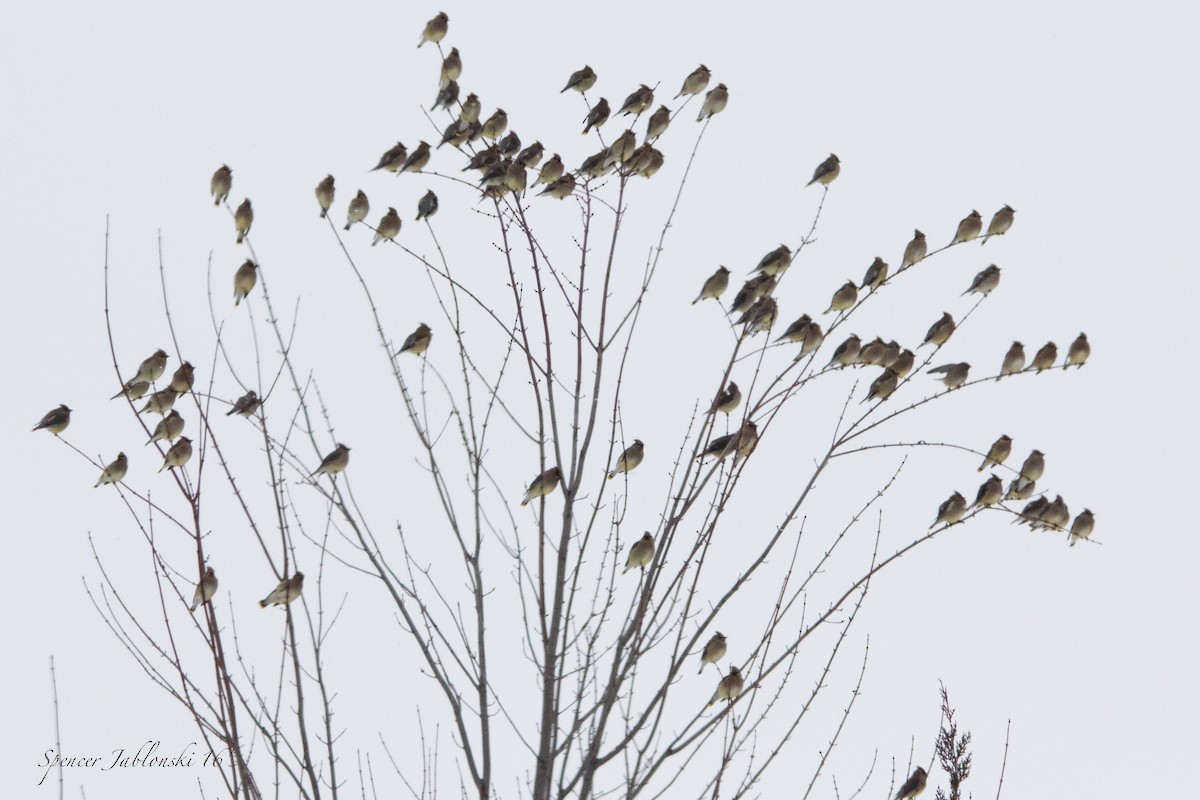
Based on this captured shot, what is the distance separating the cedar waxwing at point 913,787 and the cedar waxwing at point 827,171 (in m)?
3.44

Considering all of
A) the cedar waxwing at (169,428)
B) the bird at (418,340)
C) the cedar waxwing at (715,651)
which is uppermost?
the bird at (418,340)

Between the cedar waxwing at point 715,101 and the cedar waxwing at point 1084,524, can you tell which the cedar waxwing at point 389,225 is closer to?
the cedar waxwing at point 715,101

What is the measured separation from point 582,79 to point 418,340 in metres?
2.13

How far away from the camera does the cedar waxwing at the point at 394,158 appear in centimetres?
955

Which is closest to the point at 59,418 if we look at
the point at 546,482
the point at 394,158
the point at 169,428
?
the point at 169,428

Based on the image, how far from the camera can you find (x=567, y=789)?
4.86 m

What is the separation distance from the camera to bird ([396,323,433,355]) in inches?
405

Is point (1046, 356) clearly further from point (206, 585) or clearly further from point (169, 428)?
point (206, 585)

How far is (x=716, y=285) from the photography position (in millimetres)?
10328

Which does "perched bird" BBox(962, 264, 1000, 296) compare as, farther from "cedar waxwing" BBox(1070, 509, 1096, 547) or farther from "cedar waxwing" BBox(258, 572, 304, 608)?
"cedar waxwing" BBox(258, 572, 304, 608)

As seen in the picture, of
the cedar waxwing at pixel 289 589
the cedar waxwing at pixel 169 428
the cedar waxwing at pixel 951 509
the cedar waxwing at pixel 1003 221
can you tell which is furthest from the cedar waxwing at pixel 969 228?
the cedar waxwing at pixel 289 589

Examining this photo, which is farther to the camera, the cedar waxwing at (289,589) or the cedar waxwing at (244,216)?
the cedar waxwing at (244,216)

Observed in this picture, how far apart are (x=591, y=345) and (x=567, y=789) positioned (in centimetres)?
150

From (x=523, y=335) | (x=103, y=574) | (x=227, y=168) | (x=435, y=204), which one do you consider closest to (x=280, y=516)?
(x=103, y=574)
